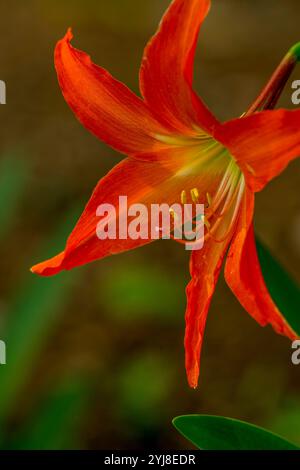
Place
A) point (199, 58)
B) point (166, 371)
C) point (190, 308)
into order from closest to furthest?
point (190, 308) → point (166, 371) → point (199, 58)

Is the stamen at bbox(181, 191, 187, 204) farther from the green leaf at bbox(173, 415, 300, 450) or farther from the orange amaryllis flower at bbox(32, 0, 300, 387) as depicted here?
the green leaf at bbox(173, 415, 300, 450)

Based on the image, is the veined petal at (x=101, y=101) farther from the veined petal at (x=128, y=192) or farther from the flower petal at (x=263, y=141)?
the flower petal at (x=263, y=141)

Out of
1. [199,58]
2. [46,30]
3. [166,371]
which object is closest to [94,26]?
[46,30]

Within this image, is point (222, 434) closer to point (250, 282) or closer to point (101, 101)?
point (250, 282)

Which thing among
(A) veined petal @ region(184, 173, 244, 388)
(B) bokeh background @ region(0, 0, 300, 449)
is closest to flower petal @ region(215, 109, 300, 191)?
(A) veined petal @ region(184, 173, 244, 388)

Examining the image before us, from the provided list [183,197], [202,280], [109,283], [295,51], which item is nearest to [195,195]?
[183,197]

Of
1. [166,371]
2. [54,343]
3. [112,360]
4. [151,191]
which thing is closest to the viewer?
[151,191]

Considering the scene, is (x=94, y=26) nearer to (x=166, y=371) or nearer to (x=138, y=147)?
(x=166, y=371)
